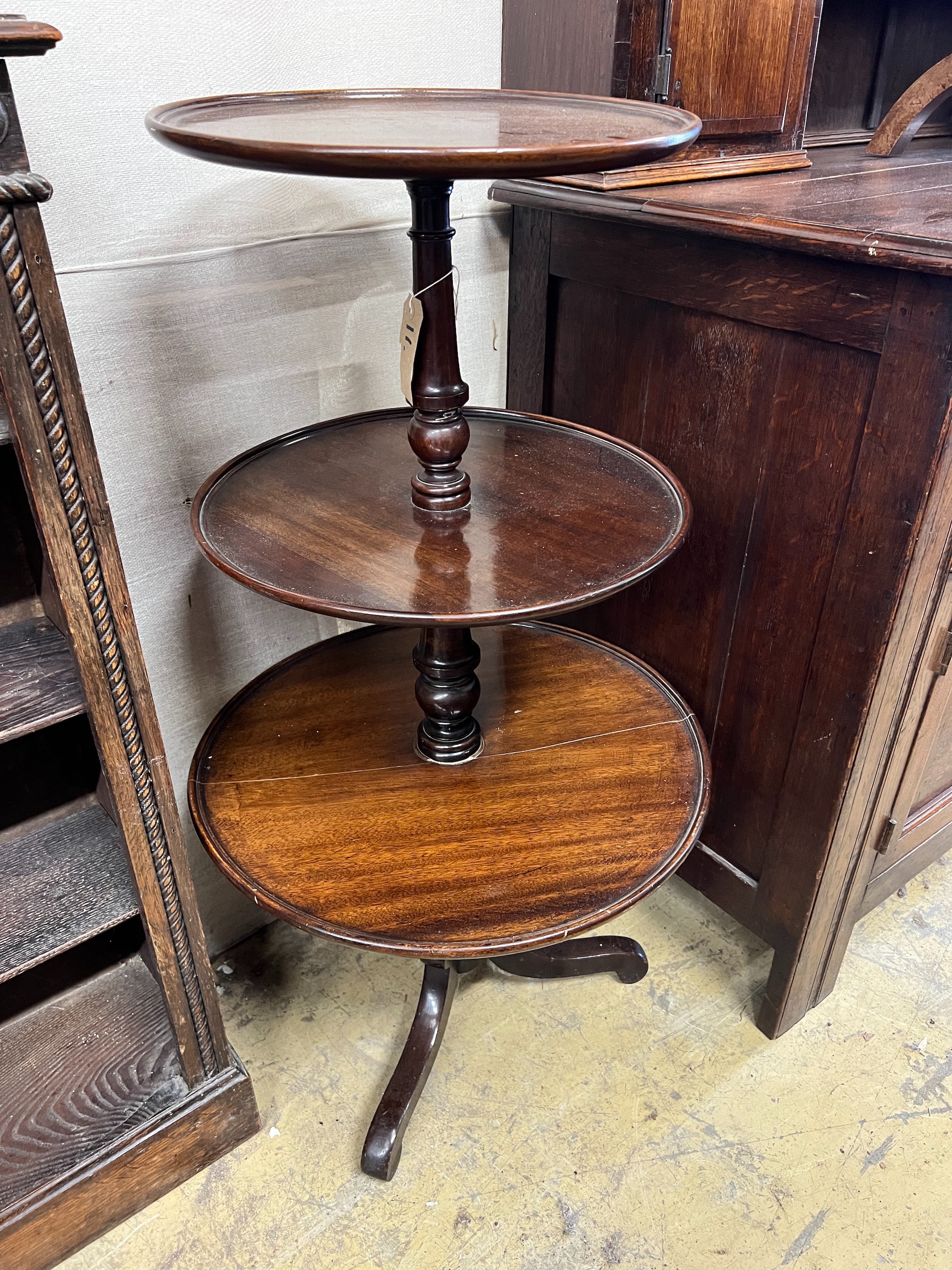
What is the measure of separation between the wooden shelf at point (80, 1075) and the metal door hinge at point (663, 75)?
→ 4.60ft

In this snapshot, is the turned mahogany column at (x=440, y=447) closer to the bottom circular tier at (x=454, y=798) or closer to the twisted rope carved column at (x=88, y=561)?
the bottom circular tier at (x=454, y=798)

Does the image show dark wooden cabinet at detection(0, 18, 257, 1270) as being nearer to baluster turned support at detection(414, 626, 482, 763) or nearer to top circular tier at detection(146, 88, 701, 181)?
top circular tier at detection(146, 88, 701, 181)

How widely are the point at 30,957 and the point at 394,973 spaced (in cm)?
72

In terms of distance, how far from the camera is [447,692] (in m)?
1.15

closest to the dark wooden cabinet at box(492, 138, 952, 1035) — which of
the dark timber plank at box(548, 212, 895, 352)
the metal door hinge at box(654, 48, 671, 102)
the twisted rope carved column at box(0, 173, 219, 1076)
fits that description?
the dark timber plank at box(548, 212, 895, 352)

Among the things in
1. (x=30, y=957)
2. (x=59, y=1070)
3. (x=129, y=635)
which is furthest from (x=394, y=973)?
(x=129, y=635)

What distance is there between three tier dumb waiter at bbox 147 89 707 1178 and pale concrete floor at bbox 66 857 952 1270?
111 mm

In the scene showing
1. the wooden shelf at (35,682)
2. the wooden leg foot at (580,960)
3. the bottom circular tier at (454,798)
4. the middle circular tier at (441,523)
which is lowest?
the wooden leg foot at (580,960)

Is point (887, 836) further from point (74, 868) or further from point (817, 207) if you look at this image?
point (74, 868)

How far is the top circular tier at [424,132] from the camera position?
691 mm

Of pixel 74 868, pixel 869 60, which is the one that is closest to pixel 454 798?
pixel 74 868

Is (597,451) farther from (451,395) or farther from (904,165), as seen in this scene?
(904,165)

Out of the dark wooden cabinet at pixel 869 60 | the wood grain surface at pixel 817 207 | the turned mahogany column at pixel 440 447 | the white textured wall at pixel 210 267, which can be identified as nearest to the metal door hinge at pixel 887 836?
the turned mahogany column at pixel 440 447

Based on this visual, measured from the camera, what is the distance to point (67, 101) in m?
0.97
